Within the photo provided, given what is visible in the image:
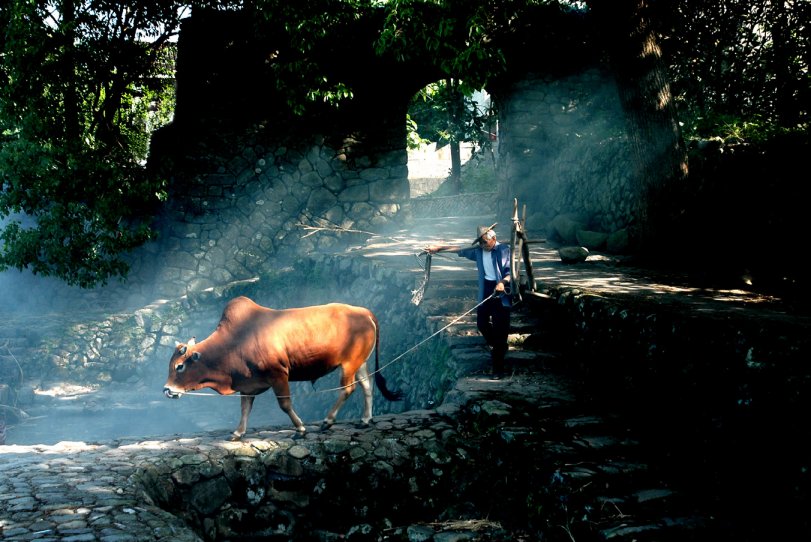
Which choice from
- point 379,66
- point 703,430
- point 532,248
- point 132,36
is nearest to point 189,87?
point 132,36

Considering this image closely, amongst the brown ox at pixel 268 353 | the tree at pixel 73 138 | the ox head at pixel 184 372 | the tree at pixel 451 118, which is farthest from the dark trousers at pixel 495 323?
the tree at pixel 451 118

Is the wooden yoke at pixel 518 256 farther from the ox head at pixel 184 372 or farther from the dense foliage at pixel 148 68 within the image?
the dense foliage at pixel 148 68

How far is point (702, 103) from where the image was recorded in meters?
14.2

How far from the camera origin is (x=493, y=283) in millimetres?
7461

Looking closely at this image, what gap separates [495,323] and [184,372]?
10.4 ft

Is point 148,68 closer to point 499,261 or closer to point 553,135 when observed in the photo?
point 553,135

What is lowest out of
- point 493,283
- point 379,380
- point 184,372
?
point 379,380

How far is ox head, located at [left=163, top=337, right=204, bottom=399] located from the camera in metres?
6.08

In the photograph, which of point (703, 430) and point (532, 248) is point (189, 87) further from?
point (703, 430)

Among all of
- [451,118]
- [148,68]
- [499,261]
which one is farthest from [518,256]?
[451,118]

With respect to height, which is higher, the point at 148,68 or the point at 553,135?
the point at 148,68

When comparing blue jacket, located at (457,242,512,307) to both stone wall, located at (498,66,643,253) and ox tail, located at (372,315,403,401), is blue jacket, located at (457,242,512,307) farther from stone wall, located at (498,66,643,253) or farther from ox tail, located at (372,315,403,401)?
stone wall, located at (498,66,643,253)

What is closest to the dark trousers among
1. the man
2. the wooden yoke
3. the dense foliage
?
the man

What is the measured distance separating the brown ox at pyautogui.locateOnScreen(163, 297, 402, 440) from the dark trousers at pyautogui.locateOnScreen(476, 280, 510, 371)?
1447 millimetres
